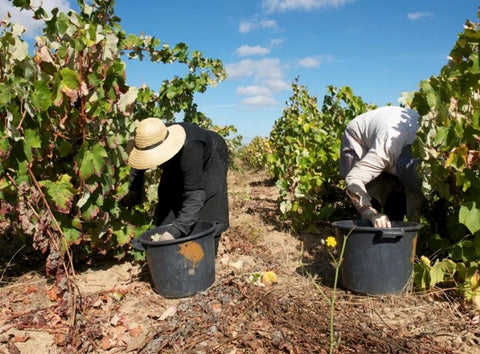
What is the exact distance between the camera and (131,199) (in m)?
3.61

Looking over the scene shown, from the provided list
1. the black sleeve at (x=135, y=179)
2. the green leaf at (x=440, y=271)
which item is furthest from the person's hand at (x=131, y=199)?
the green leaf at (x=440, y=271)

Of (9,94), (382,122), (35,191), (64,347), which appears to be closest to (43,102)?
(9,94)

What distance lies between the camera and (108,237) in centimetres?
335

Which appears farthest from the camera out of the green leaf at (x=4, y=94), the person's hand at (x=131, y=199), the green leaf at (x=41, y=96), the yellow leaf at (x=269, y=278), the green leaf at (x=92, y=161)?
the person's hand at (x=131, y=199)

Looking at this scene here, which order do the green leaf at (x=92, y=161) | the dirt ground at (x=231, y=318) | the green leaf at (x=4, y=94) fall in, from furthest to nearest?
the green leaf at (x=92, y=161)
the green leaf at (x=4, y=94)
the dirt ground at (x=231, y=318)

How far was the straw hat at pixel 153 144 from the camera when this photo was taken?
2.92 meters

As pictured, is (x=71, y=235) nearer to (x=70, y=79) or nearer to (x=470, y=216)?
(x=70, y=79)

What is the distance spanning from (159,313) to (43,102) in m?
1.58

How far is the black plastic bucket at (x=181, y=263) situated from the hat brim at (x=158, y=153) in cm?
55

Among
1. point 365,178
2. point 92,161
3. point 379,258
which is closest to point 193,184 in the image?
point 92,161

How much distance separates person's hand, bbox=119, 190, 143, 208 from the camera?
140 inches

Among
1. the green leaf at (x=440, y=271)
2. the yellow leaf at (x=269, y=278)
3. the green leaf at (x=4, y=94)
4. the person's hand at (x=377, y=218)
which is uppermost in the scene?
the green leaf at (x=4, y=94)

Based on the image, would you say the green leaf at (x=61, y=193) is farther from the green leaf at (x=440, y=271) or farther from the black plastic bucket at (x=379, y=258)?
the green leaf at (x=440, y=271)

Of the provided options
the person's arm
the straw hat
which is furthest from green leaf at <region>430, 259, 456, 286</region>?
the straw hat
